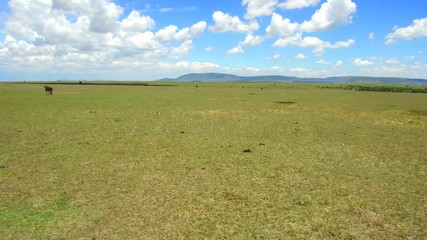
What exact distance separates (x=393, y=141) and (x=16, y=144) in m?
17.2

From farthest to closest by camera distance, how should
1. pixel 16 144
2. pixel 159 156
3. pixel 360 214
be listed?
pixel 16 144
pixel 159 156
pixel 360 214

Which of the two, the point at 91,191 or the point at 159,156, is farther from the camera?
the point at 159,156

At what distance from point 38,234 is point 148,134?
11664 millimetres

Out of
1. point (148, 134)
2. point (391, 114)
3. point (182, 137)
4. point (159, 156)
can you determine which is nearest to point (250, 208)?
point (159, 156)

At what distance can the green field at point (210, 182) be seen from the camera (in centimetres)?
780

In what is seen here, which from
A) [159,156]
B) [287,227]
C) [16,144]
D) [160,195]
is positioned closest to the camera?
[287,227]

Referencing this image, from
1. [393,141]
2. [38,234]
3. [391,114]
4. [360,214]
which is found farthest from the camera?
[391,114]

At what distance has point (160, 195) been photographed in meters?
9.69

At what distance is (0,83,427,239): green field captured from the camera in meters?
7.80

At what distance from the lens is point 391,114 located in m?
28.8

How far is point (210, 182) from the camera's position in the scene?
1088 centimetres

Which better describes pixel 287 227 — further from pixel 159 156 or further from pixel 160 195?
pixel 159 156

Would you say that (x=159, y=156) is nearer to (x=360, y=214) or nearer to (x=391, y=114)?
(x=360, y=214)

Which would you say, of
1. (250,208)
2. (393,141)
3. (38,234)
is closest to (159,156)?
(250,208)
